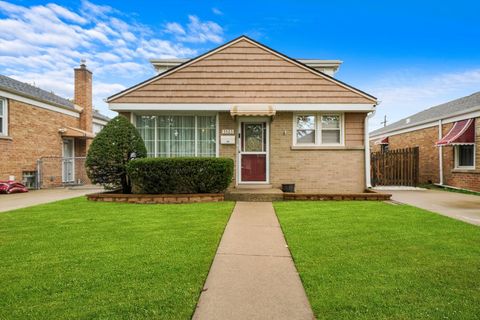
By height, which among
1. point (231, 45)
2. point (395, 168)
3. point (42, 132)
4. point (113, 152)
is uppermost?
point (231, 45)

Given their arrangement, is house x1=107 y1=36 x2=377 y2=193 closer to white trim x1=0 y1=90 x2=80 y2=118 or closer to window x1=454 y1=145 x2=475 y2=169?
white trim x1=0 y1=90 x2=80 y2=118

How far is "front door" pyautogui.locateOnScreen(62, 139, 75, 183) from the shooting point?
16750 mm

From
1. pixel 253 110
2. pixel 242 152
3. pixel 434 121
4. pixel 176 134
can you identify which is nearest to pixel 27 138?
pixel 176 134

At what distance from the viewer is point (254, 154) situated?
11266 millimetres

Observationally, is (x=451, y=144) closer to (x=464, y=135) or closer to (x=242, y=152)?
(x=464, y=135)

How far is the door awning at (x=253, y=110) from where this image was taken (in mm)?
10172

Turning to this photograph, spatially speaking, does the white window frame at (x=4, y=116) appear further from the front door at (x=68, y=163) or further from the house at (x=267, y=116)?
the house at (x=267, y=116)

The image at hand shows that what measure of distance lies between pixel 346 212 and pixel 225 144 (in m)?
5.42

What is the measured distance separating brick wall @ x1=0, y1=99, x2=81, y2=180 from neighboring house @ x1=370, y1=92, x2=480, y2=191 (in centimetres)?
2055

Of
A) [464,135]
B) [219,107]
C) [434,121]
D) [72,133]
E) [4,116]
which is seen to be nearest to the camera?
[219,107]

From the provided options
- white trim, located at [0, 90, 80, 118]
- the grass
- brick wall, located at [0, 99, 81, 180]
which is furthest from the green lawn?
white trim, located at [0, 90, 80, 118]

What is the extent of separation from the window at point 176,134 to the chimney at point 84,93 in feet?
31.2

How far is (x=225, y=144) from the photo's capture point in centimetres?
1119

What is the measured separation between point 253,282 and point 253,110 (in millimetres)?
7664
